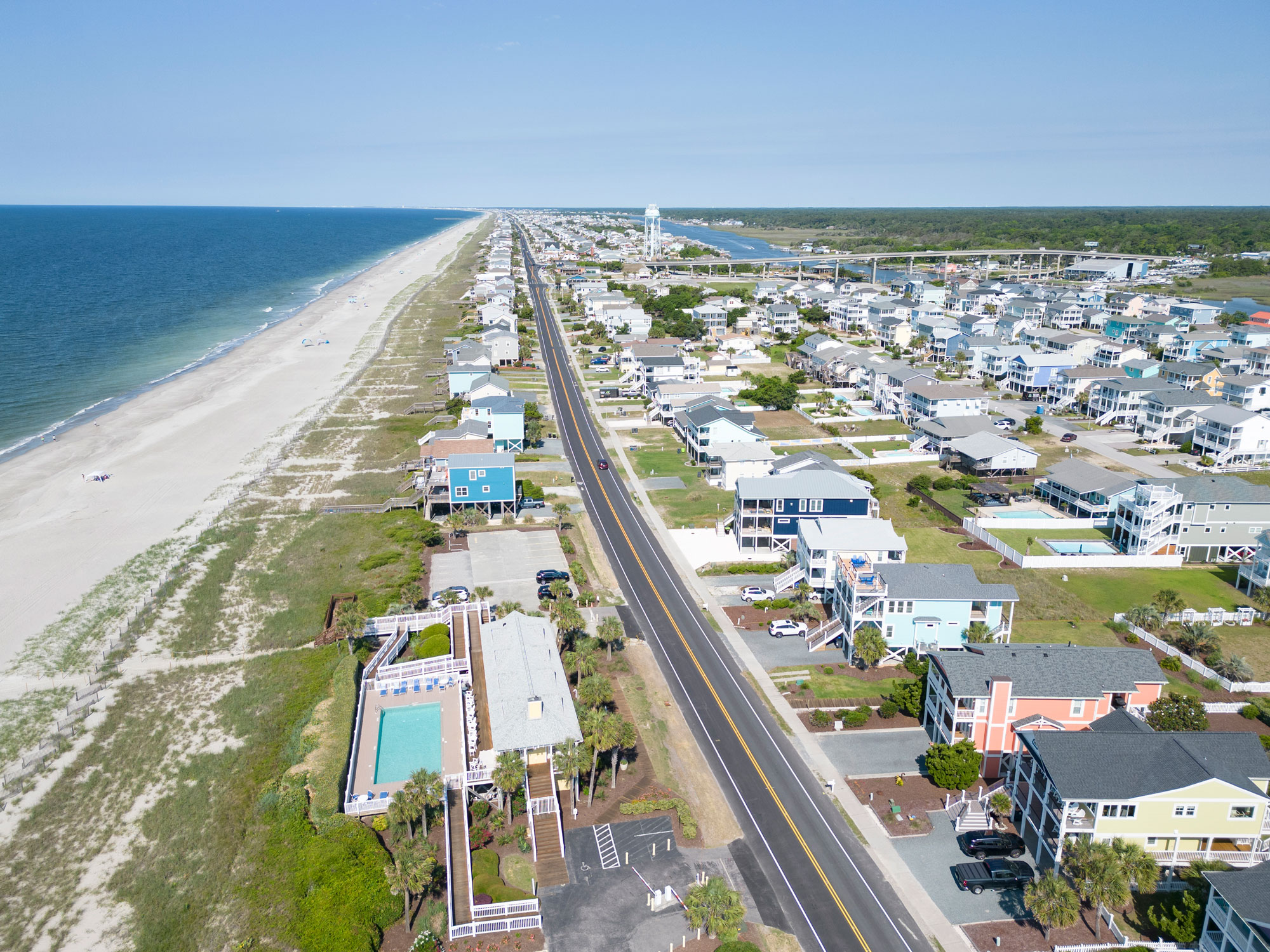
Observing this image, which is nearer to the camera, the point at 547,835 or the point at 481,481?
the point at 547,835

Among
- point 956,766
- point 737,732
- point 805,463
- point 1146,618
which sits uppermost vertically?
point 805,463

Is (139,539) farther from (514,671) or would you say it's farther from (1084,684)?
(1084,684)

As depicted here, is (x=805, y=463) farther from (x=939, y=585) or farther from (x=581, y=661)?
(x=581, y=661)

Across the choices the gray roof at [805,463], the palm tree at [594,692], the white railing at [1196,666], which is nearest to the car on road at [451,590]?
the palm tree at [594,692]

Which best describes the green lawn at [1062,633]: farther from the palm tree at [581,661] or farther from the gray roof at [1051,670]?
the palm tree at [581,661]

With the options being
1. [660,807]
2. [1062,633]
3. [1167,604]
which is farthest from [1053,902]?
[1167,604]

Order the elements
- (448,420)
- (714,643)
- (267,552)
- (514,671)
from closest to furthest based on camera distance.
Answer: (514,671) < (714,643) < (267,552) < (448,420)

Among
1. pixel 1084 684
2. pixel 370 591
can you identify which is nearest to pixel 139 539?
pixel 370 591
